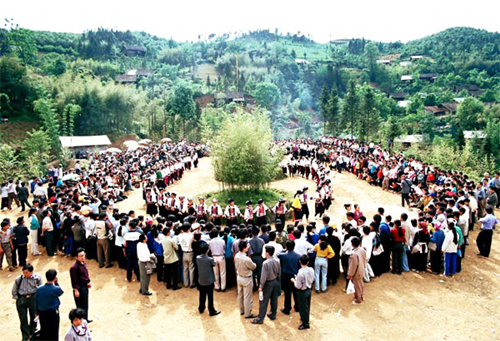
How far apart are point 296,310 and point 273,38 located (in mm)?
149812

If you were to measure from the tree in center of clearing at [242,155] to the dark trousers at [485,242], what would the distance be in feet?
24.8

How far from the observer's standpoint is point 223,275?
7.63 meters

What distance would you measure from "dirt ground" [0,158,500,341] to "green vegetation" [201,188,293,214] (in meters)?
5.88

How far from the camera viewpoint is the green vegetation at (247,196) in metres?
13.8

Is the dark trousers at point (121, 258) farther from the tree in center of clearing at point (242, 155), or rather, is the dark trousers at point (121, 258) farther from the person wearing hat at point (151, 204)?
the tree in center of clearing at point (242, 155)

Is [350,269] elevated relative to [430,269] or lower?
elevated

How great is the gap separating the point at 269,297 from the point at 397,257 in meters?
3.71

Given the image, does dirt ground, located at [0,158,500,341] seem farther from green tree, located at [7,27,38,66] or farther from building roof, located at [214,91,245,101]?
building roof, located at [214,91,245,101]

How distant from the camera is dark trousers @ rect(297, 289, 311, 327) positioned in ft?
19.7

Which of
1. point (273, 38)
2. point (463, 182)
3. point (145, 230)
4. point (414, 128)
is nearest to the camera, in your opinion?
point (145, 230)

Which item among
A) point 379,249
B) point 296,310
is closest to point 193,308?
point 296,310

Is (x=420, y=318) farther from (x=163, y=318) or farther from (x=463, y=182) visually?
(x=463, y=182)

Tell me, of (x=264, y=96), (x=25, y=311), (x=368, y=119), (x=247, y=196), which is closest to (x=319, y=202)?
(x=247, y=196)

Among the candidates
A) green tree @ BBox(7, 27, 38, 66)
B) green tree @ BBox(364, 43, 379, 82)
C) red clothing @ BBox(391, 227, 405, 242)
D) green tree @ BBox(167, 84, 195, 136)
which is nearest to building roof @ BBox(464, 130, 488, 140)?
green tree @ BBox(167, 84, 195, 136)
